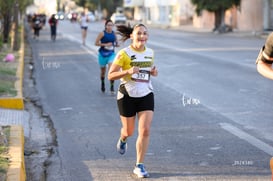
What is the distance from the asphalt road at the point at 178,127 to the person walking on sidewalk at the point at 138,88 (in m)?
0.37

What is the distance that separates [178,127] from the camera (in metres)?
9.57

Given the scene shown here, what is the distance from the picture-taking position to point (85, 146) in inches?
333

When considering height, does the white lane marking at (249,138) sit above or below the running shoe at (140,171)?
below

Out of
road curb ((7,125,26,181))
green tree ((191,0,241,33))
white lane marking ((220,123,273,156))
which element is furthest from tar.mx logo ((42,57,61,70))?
green tree ((191,0,241,33))

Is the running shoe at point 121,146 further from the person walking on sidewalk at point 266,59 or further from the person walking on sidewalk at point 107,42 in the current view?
the person walking on sidewalk at point 107,42

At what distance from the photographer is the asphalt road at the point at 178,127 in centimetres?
704

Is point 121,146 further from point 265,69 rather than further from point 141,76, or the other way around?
Answer: point 265,69

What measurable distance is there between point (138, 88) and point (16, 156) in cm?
159

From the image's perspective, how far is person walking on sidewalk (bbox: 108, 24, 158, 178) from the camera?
6.66 meters

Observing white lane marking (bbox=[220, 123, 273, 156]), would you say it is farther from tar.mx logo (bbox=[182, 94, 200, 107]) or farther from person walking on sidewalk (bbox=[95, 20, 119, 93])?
person walking on sidewalk (bbox=[95, 20, 119, 93])

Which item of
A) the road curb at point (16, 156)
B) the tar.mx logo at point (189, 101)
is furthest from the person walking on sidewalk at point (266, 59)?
the tar.mx logo at point (189, 101)

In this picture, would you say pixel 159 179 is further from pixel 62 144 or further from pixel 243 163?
pixel 62 144

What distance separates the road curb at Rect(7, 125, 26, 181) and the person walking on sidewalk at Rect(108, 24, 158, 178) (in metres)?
1.22

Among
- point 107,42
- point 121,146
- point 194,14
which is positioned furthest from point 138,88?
point 194,14
